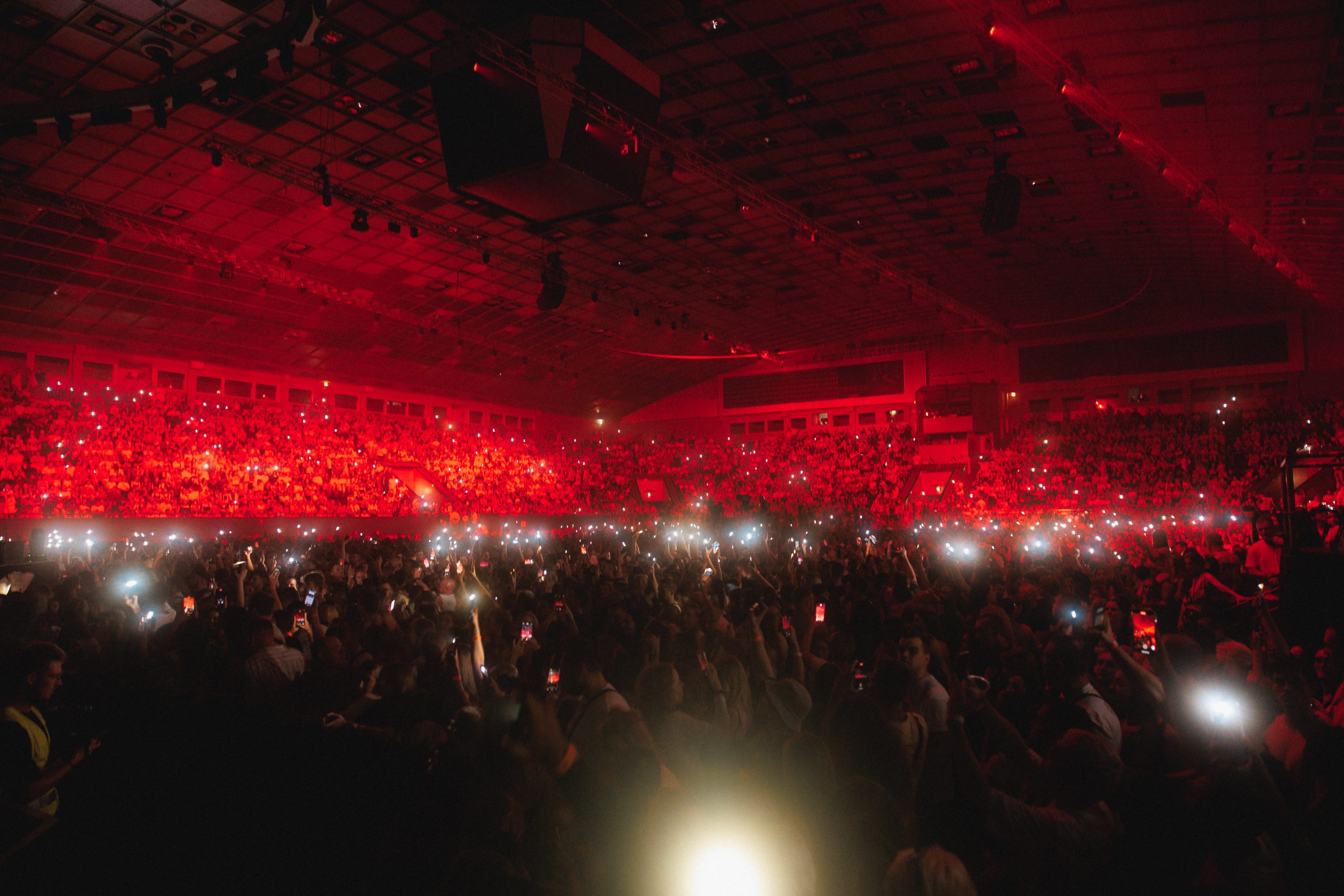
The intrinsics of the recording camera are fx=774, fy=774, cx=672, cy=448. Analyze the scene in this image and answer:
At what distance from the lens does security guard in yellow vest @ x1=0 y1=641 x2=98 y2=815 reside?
311 centimetres

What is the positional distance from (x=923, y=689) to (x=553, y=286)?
1489 centimetres

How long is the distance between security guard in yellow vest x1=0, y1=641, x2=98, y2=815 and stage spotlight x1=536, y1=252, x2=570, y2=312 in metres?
13.5

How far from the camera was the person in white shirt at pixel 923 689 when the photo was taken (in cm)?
388

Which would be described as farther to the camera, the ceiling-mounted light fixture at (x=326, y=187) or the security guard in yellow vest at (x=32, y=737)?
the ceiling-mounted light fixture at (x=326, y=187)

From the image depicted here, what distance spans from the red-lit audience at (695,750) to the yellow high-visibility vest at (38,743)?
0.06 feet

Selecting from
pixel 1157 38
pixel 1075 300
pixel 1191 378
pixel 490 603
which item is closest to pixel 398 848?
pixel 490 603

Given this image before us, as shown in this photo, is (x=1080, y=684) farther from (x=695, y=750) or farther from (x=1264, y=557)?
(x=1264, y=557)

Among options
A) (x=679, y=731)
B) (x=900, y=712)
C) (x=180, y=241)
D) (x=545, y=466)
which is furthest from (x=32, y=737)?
(x=545, y=466)

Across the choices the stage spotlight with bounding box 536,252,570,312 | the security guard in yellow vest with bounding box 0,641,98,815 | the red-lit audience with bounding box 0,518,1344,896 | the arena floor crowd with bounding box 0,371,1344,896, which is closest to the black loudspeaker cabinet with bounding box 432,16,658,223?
the stage spotlight with bounding box 536,252,570,312

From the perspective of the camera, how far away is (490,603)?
752cm

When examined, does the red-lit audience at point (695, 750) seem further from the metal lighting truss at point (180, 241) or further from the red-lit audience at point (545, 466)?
the metal lighting truss at point (180, 241)

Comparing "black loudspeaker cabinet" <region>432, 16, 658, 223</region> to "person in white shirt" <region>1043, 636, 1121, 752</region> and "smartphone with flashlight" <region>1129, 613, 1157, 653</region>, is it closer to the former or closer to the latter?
"smartphone with flashlight" <region>1129, 613, 1157, 653</region>

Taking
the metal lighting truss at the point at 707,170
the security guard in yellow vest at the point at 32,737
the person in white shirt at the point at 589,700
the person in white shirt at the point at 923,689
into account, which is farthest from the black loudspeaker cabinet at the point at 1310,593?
the metal lighting truss at the point at 707,170

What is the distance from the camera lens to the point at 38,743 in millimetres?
3465
